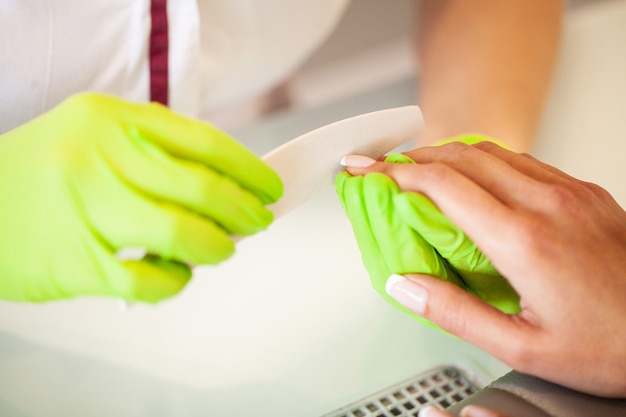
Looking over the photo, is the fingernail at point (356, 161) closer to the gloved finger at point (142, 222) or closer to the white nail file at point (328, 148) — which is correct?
the white nail file at point (328, 148)

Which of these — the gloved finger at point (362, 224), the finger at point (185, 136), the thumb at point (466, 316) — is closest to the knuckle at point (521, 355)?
the thumb at point (466, 316)

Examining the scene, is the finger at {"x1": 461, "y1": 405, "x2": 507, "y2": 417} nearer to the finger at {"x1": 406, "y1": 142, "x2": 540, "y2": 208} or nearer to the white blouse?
the finger at {"x1": 406, "y1": 142, "x2": 540, "y2": 208}

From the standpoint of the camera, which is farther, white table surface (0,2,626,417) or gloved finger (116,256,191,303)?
white table surface (0,2,626,417)

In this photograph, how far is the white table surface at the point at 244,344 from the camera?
50 cm

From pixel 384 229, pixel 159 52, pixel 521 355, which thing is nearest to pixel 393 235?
pixel 384 229

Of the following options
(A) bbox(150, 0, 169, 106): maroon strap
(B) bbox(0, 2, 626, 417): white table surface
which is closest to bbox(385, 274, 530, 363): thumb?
(B) bbox(0, 2, 626, 417): white table surface

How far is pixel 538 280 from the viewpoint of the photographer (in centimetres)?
40

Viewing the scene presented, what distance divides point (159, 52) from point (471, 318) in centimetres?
41

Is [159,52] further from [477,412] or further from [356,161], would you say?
[477,412]

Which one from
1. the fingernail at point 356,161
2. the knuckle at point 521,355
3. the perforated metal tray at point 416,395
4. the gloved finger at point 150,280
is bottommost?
the perforated metal tray at point 416,395

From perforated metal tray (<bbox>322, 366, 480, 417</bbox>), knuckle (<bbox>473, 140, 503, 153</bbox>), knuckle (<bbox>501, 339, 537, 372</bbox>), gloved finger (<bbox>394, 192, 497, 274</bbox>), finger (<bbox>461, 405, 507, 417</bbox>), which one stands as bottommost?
perforated metal tray (<bbox>322, 366, 480, 417</bbox>)

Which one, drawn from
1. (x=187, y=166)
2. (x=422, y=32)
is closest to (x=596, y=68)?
(x=422, y=32)

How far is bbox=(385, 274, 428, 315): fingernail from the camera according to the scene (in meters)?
0.44

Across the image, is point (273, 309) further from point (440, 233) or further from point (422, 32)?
point (422, 32)
